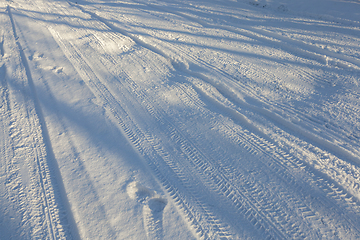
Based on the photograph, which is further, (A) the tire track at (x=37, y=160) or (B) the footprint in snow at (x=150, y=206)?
(A) the tire track at (x=37, y=160)

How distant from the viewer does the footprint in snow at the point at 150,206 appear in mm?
2580

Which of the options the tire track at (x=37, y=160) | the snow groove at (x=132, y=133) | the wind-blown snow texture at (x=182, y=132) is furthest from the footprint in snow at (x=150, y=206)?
the tire track at (x=37, y=160)

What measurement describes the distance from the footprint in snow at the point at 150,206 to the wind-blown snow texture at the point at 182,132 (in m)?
0.01

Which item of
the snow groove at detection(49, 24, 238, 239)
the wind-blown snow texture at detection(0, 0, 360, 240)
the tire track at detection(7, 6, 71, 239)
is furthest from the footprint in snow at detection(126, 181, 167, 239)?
the tire track at detection(7, 6, 71, 239)

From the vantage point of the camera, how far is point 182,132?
3.77 m

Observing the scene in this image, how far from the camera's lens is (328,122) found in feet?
12.3

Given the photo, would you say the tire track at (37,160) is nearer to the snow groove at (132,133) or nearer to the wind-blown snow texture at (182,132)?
the wind-blown snow texture at (182,132)

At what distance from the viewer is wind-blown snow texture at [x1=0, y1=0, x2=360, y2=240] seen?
2.68 meters

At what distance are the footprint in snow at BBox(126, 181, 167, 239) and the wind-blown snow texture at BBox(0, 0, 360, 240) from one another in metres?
0.01

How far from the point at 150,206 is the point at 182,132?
137 cm

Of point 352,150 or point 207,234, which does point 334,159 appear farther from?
point 207,234

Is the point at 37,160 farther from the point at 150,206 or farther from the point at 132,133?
the point at 150,206

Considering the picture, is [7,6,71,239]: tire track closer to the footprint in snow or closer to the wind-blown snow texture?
the wind-blown snow texture

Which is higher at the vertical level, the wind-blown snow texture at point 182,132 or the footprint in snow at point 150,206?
the wind-blown snow texture at point 182,132
